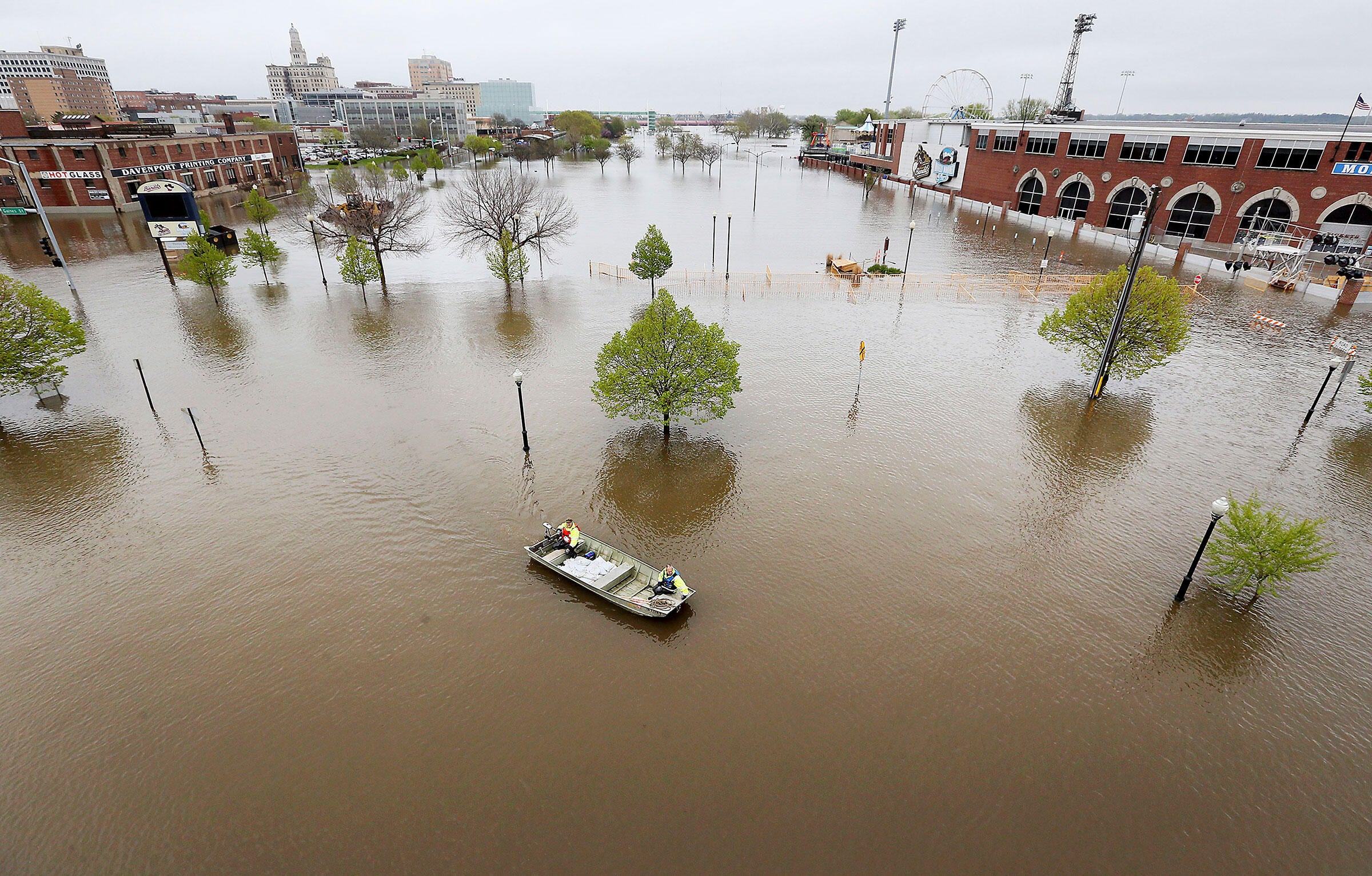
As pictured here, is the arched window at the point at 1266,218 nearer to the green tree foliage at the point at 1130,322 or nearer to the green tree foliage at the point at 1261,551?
the green tree foliage at the point at 1130,322

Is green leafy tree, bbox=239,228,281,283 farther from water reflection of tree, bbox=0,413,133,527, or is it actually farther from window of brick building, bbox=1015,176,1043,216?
window of brick building, bbox=1015,176,1043,216

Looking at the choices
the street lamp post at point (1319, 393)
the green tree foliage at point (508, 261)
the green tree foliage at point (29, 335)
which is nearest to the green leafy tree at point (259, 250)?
the green tree foliage at point (508, 261)

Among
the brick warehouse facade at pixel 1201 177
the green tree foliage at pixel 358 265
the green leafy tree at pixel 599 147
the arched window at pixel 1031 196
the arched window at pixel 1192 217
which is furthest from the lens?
the green leafy tree at pixel 599 147

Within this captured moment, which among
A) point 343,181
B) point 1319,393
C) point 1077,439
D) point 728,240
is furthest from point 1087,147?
point 343,181

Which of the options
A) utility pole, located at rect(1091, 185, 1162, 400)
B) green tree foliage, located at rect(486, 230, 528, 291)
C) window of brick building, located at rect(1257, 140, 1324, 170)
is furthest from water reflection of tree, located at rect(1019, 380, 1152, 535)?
window of brick building, located at rect(1257, 140, 1324, 170)

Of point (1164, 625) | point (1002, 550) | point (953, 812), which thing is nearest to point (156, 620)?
point (953, 812)

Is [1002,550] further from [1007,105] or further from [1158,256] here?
[1007,105]
